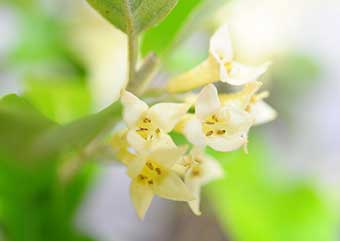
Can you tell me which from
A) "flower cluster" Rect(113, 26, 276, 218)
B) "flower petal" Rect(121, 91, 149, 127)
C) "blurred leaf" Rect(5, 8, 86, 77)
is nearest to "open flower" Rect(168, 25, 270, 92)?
"flower cluster" Rect(113, 26, 276, 218)

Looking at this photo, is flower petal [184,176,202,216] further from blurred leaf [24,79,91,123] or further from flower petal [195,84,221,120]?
blurred leaf [24,79,91,123]

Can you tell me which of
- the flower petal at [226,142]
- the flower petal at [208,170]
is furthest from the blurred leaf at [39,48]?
the flower petal at [226,142]

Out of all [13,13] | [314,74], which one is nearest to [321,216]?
[314,74]

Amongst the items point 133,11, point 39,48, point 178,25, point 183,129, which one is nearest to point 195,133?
point 183,129

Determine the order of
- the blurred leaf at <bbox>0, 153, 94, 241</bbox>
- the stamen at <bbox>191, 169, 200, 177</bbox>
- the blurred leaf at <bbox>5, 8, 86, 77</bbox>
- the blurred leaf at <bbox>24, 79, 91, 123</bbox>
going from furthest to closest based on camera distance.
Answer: the blurred leaf at <bbox>5, 8, 86, 77</bbox> < the blurred leaf at <bbox>24, 79, 91, 123</bbox> < the blurred leaf at <bbox>0, 153, 94, 241</bbox> < the stamen at <bbox>191, 169, 200, 177</bbox>

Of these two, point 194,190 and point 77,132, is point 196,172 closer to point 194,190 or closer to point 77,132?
point 194,190

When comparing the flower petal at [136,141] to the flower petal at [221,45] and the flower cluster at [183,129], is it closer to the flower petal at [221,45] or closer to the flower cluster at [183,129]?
the flower cluster at [183,129]
